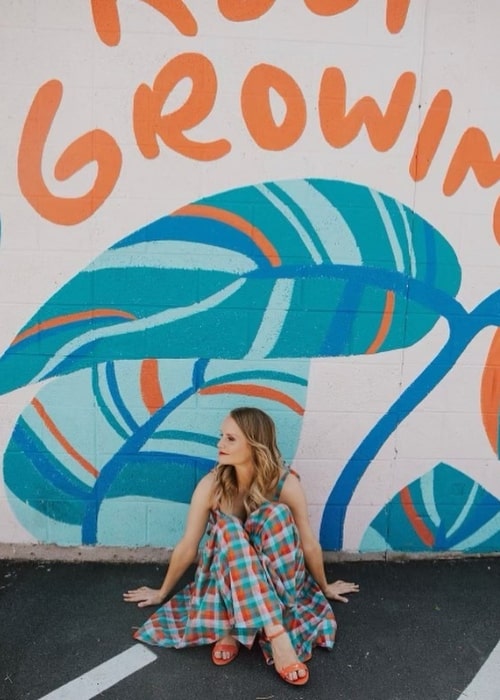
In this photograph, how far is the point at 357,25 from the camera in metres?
3.30

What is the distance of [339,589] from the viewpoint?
338 centimetres

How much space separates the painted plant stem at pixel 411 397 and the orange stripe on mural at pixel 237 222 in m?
1.01

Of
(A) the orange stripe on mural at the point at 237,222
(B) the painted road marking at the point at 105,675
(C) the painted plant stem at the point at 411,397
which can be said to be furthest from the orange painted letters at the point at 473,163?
(B) the painted road marking at the point at 105,675

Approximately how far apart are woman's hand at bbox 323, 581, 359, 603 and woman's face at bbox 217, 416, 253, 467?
82cm

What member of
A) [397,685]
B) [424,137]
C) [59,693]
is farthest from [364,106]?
[59,693]

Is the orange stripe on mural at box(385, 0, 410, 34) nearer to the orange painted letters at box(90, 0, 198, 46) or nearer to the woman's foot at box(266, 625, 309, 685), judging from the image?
the orange painted letters at box(90, 0, 198, 46)

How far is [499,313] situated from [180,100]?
2.01 metres

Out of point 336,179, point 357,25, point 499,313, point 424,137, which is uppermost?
point 357,25

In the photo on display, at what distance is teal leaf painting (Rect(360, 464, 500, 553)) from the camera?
3682 mm

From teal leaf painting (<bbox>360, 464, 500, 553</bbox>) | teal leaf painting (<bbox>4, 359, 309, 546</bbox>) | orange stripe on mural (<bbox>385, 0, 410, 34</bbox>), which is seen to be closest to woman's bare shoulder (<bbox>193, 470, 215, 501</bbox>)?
teal leaf painting (<bbox>4, 359, 309, 546</bbox>)

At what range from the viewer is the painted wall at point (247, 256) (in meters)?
3.29

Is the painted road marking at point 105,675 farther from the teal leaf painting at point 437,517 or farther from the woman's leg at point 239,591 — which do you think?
the teal leaf painting at point 437,517

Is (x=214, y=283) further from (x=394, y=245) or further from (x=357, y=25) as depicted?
(x=357, y=25)

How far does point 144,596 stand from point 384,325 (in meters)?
1.84
